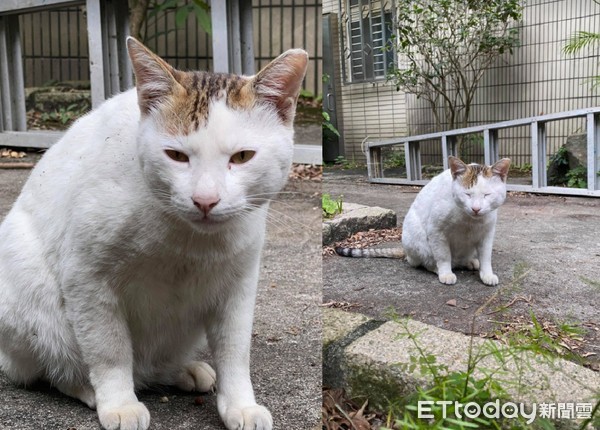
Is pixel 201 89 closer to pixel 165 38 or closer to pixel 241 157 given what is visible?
pixel 241 157

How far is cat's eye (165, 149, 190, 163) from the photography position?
147cm

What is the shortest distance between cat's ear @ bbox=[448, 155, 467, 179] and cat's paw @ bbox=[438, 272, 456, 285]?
265mm

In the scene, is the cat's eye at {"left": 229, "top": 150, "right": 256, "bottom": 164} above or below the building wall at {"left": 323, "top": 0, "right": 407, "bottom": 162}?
below

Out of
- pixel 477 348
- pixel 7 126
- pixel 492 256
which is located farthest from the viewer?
pixel 7 126

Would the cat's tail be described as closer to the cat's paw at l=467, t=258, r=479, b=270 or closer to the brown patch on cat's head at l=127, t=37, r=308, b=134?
the cat's paw at l=467, t=258, r=479, b=270

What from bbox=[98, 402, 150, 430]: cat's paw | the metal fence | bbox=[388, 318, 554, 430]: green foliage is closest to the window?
bbox=[388, 318, 554, 430]: green foliage

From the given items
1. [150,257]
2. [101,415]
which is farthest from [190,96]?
[101,415]

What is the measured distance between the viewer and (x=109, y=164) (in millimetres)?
1631

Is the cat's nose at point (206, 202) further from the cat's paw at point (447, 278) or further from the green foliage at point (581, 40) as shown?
the green foliage at point (581, 40)

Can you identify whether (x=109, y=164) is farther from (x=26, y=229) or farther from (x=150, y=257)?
(x=26, y=229)

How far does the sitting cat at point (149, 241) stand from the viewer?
1.48 m

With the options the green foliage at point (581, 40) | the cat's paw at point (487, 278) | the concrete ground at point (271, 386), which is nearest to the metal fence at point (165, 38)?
the concrete ground at point (271, 386)

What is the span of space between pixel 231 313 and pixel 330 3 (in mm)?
894

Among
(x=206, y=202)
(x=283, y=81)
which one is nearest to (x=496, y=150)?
(x=283, y=81)
